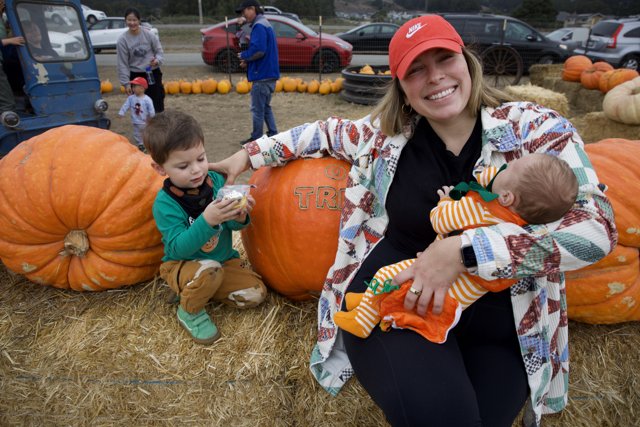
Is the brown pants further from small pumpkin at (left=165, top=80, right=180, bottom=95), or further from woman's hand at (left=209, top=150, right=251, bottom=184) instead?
small pumpkin at (left=165, top=80, right=180, bottom=95)

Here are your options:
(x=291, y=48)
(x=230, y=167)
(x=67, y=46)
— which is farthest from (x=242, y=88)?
(x=230, y=167)

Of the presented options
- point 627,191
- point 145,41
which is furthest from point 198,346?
point 145,41

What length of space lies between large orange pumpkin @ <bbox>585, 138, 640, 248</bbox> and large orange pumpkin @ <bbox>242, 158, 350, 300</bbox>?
1406mm

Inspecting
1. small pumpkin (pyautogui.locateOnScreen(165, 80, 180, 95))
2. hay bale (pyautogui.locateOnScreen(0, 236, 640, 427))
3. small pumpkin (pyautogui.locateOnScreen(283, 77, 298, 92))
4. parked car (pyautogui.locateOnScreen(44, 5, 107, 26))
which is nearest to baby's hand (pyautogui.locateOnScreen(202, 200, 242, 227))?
hay bale (pyautogui.locateOnScreen(0, 236, 640, 427))

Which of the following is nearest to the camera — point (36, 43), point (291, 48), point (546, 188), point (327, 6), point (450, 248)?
point (546, 188)

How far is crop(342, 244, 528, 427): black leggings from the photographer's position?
61.6 inches

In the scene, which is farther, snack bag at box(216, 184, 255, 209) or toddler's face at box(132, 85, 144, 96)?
toddler's face at box(132, 85, 144, 96)

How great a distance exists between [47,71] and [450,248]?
19.5 feet

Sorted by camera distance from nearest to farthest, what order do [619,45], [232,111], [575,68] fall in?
[232,111] → [575,68] → [619,45]

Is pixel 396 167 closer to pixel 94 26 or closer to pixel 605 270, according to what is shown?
pixel 605 270

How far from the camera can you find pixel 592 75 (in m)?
9.80

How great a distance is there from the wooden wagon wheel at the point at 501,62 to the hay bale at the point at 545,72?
2.30ft

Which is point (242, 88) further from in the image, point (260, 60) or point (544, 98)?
point (544, 98)

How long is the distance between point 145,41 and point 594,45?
13.8 meters
